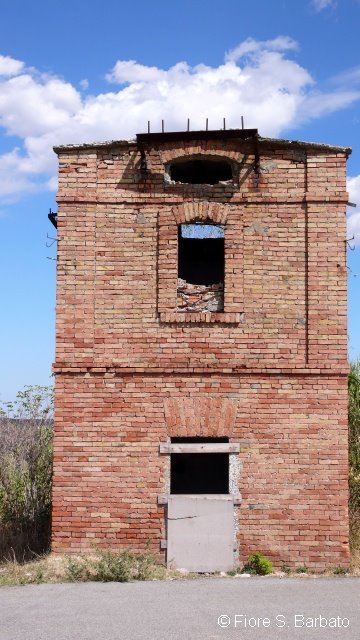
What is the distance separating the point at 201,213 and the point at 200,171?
1.59 m

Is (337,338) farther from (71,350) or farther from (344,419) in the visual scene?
(71,350)

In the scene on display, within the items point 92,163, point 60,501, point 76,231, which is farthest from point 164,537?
point 92,163

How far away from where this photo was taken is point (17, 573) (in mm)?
11023

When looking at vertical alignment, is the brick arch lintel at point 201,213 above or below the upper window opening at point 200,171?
below

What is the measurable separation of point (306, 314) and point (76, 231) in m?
3.83

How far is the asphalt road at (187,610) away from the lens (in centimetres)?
788

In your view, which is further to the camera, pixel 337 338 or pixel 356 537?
pixel 356 537

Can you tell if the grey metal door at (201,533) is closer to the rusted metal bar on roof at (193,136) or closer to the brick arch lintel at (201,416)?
the brick arch lintel at (201,416)

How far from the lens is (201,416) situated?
37.5 ft

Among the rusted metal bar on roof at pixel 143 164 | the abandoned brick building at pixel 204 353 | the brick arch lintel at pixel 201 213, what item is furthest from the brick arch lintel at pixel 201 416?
the rusted metal bar on roof at pixel 143 164

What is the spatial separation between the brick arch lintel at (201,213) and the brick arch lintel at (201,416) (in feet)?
9.14

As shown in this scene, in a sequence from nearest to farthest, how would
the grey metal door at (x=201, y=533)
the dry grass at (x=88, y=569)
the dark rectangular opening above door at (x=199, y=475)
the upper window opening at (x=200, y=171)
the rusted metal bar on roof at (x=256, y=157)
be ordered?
1. the dry grass at (x=88, y=569)
2. the grey metal door at (x=201, y=533)
3. the rusted metal bar on roof at (x=256, y=157)
4. the upper window opening at (x=200, y=171)
5. the dark rectangular opening above door at (x=199, y=475)

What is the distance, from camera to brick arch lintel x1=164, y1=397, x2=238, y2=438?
11.4 m

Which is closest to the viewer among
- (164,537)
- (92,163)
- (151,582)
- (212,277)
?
(151,582)
